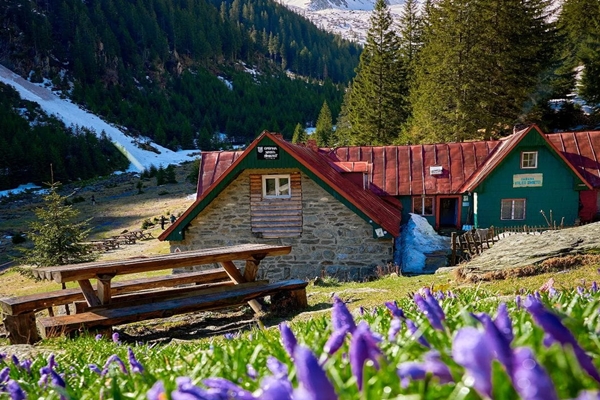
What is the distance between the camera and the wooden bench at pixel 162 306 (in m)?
8.18

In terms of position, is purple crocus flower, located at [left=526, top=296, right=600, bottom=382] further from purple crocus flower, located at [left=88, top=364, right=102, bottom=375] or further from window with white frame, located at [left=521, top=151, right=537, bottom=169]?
window with white frame, located at [left=521, top=151, right=537, bottom=169]

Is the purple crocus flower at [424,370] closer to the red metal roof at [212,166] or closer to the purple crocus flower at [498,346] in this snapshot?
the purple crocus flower at [498,346]

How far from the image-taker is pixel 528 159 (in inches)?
890

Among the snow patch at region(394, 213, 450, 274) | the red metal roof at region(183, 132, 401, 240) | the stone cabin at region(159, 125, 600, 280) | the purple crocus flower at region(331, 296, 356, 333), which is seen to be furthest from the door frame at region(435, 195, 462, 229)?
the purple crocus flower at region(331, 296, 356, 333)

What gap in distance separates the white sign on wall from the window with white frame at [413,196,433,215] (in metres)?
3.99

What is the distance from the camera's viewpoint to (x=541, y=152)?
22484 mm

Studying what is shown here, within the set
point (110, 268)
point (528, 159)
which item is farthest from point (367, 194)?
point (110, 268)

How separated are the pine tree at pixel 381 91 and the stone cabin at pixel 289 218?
2963 cm

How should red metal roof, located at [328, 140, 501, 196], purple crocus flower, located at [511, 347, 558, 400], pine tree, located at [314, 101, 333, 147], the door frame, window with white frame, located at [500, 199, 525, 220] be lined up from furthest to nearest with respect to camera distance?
pine tree, located at [314, 101, 333, 147], the door frame, red metal roof, located at [328, 140, 501, 196], window with white frame, located at [500, 199, 525, 220], purple crocus flower, located at [511, 347, 558, 400]

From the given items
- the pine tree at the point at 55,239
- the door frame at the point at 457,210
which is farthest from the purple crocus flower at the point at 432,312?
the door frame at the point at 457,210

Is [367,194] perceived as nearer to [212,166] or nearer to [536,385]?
[212,166]

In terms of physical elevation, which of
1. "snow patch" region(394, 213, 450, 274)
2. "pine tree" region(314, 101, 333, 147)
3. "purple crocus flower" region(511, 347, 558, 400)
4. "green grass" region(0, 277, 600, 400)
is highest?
"pine tree" region(314, 101, 333, 147)

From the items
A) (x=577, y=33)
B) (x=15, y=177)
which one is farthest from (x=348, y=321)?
(x=15, y=177)

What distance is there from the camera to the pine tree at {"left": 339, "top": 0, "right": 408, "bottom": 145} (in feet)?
155
